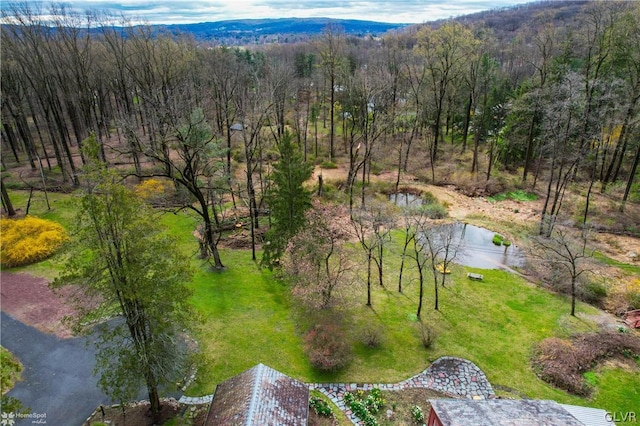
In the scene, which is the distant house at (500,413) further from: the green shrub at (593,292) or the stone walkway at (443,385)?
the green shrub at (593,292)

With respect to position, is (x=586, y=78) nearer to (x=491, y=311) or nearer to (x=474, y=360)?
(x=491, y=311)

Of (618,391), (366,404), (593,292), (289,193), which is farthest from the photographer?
(593,292)

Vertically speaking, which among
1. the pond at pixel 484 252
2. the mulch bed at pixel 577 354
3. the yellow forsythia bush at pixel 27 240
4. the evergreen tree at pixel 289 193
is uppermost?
the evergreen tree at pixel 289 193

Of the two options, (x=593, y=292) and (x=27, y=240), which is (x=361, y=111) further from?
(x=27, y=240)

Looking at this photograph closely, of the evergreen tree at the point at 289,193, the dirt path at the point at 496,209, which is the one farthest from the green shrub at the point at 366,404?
the dirt path at the point at 496,209

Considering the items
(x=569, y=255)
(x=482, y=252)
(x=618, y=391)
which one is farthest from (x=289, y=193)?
(x=618, y=391)

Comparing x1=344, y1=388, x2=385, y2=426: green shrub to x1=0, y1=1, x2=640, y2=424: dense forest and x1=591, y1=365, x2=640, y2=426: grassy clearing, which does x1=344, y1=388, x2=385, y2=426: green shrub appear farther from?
x1=591, y1=365, x2=640, y2=426: grassy clearing
